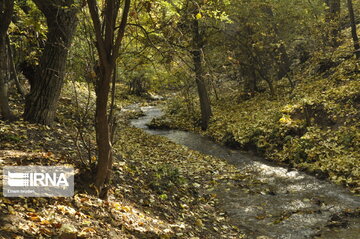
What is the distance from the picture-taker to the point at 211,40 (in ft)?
56.7

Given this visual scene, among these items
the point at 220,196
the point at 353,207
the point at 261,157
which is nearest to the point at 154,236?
the point at 220,196

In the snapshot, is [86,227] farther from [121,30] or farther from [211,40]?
[211,40]

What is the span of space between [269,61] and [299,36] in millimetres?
2314

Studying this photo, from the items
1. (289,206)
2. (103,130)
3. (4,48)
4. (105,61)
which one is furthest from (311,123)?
(4,48)

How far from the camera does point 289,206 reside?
A: 6.77m

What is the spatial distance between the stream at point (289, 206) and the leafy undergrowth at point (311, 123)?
59 centimetres

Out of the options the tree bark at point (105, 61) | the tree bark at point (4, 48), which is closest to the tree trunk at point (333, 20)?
the tree bark at point (4, 48)

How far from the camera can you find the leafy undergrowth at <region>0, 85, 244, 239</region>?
3.47m

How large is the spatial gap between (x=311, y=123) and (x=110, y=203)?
337 inches

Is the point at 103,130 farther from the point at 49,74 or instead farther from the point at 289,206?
the point at 289,206

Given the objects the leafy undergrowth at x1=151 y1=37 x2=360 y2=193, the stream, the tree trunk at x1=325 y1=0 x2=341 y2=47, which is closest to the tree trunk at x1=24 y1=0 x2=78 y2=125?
the stream

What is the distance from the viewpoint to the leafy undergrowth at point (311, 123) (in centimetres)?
898

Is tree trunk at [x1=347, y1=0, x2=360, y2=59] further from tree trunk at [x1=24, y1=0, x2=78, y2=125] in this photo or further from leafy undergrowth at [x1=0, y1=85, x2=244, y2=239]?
tree trunk at [x1=24, y1=0, x2=78, y2=125]

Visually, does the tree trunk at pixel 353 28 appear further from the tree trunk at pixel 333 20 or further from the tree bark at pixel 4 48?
the tree bark at pixel 4 48
